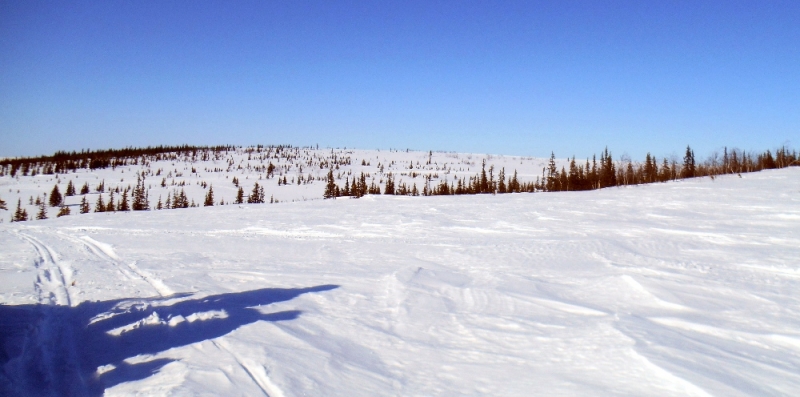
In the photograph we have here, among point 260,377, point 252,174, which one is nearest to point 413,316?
point 260,377

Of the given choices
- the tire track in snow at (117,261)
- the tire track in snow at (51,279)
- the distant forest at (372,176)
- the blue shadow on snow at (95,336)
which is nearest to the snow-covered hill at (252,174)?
the distant forest at (372,176)

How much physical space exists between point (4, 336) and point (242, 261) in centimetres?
551

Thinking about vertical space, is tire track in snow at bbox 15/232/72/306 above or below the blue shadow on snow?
above

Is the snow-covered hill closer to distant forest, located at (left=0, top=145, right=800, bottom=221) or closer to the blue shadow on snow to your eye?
distant forest, located at (left=0, top=145, right=800, bottom=221)

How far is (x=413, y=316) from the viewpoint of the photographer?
596 centimetres

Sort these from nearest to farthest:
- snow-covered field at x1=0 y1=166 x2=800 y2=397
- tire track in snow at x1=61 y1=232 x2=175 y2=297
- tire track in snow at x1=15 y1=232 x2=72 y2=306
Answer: snow-covered field at x1=0 y1=166 x2=800 y2=397 → tire track in snow at x1=15 y1=232 x2=72 y2=306 → tire track in snow at x1=61 y1=232 x2=175 y2=297

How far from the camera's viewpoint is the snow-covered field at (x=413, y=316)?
13.0 feet

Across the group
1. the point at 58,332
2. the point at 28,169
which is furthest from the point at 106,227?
the point at 28,169

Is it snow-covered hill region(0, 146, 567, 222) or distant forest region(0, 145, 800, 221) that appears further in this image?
snow-covered hill region(0, 146, 567, 222)

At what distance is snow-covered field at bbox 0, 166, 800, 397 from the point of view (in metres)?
3.95

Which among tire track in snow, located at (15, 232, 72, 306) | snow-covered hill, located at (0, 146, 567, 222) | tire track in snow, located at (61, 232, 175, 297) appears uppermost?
snow-covered hill, located at (0, 146, 567, 222)

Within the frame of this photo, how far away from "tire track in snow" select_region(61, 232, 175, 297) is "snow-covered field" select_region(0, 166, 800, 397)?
66mm

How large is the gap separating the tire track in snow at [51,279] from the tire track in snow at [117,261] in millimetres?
943

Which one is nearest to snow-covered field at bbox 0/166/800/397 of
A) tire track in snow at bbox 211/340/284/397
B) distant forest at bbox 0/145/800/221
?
tire track in snow at bbox 211/340/284/397
